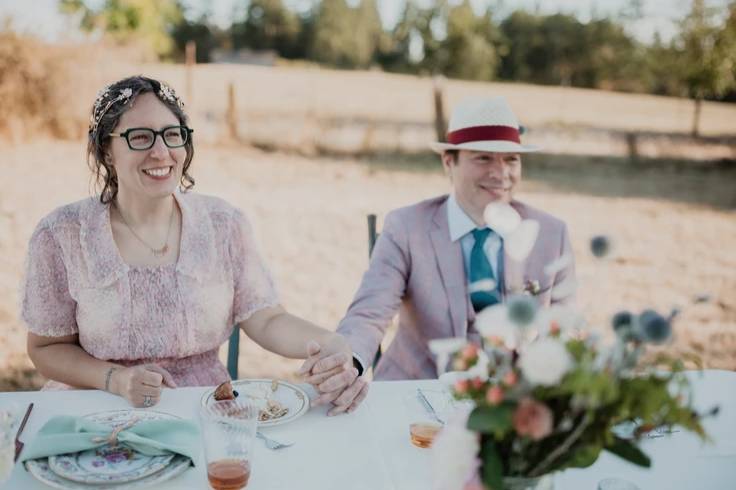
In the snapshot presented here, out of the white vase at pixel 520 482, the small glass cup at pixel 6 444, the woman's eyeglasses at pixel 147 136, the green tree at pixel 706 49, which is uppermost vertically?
the green tree at pixel 706 49

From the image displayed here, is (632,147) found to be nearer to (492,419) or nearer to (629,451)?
(629,451)

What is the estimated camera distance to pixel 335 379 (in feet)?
5.89

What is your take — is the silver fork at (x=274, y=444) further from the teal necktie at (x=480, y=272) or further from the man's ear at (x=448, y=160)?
the man's ear at (x=448, y=160)

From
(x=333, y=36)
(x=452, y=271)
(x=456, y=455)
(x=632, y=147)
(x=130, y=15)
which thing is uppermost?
(x=333, y=36)

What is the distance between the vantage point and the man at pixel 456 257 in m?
2.63

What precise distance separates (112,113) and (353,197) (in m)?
8.19

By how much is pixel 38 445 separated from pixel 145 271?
88cm

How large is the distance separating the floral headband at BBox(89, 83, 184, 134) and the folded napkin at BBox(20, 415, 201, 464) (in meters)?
1.12

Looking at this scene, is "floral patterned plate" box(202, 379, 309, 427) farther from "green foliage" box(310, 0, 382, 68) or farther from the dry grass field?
"green foliage" box(310, 0, 382, 68)

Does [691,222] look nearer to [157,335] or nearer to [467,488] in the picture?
[157,335]

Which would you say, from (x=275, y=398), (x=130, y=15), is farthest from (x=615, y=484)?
(x=130, y=15)

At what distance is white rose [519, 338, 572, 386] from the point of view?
2.93ft

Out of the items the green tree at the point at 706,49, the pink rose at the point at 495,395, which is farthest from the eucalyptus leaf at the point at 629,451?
the green tree at the point at 706,49

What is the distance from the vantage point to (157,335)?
2.24m
